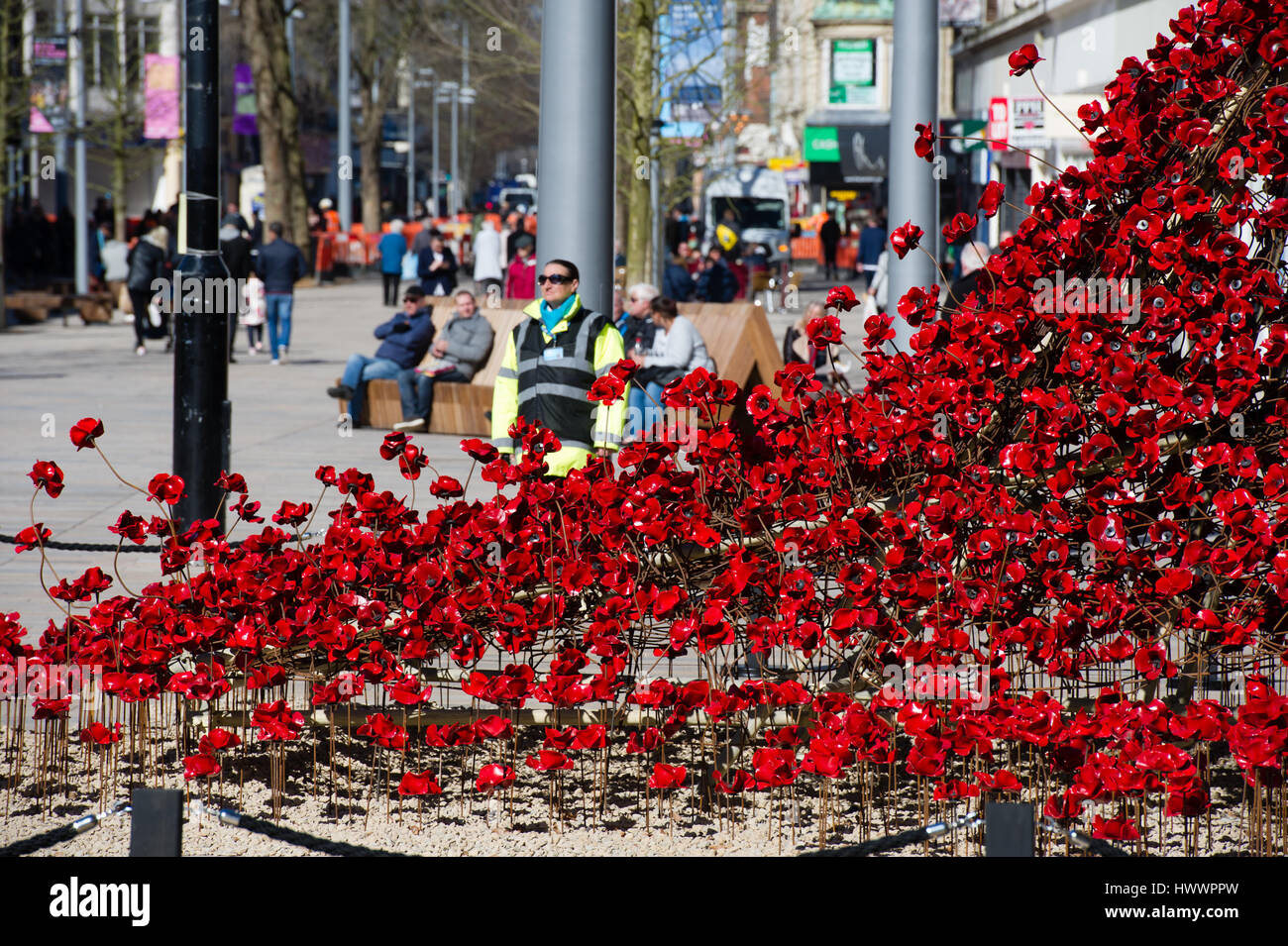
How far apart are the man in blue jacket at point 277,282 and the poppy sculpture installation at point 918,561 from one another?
16.4 m

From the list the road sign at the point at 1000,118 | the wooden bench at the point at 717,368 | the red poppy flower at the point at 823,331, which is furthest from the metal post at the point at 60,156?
the red poppy flower at the point at 823,331

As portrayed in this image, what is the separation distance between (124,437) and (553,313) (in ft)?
22.6

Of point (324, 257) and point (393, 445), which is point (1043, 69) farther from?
point (393, 445)

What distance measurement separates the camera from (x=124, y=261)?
99.7ft

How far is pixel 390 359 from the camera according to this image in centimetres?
1530

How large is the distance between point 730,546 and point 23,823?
6.76 feet

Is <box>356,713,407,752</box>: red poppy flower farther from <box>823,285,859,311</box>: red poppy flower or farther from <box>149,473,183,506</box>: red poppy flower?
<box>823,285,859,311</box>: red poppy flower

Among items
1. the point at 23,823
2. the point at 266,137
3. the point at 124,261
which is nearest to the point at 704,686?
the point at 23,823

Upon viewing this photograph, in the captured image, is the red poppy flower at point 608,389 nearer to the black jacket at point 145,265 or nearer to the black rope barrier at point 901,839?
the black rope barrier at point 901,839

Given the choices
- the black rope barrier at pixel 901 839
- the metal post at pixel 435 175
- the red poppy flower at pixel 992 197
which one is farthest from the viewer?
the metal post at pixel 435 175

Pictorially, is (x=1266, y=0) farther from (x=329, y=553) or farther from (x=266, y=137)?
(x=266, y=137)

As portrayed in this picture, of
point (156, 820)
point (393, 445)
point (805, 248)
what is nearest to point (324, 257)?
point (805, 248)

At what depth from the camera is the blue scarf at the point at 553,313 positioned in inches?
298
